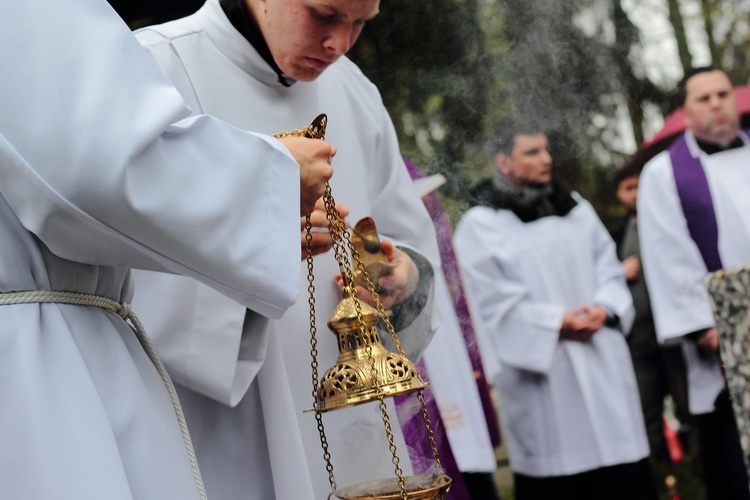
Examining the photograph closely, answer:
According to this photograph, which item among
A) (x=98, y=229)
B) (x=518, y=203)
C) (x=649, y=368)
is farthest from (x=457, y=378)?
(x=98, y=229)

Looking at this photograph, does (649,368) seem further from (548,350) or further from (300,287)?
(300,287)

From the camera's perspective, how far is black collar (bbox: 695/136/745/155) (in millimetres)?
5395

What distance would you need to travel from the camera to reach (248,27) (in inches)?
95.2

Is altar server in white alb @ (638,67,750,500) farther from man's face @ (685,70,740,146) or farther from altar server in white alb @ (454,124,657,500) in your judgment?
altar server in white alb @ (454,124,657,500)

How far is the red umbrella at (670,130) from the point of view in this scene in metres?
5.73

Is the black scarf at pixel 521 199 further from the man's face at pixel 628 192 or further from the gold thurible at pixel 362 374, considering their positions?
the gold thurible at pixel 362 374

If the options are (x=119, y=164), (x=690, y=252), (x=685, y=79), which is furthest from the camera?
(x=685, y=79)

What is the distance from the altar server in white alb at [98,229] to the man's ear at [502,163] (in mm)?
3548

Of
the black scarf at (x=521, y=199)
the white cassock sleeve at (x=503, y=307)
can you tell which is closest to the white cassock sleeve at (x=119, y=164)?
the white cassock sleeve at (x=503, y=307)

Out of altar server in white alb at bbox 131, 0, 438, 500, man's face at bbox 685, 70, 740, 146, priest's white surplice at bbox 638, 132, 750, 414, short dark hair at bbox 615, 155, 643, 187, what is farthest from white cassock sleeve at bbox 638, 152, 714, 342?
altar server in white alb at bbox 131, 0, 438, 500

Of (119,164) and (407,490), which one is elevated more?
(119,164)

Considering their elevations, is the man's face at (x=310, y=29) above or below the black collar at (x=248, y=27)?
below

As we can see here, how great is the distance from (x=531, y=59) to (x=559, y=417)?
1804 mm

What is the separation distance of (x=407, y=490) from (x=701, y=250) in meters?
3.53
